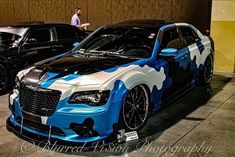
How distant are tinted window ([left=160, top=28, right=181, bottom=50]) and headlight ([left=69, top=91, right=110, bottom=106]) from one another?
157 centimetres

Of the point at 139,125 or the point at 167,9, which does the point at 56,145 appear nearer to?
the point at 139,125

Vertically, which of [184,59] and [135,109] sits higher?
[184,59]

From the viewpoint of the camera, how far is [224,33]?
820cm

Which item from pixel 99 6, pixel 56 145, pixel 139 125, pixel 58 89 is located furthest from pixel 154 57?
pixel 99 6

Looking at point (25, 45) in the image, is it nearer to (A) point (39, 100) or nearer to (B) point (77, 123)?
(A) point (39, 100)

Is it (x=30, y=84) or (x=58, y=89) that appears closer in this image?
(x=58, y=89)

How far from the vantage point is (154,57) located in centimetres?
450

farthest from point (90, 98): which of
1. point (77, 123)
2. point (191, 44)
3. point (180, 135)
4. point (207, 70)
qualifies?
point (207, 70)

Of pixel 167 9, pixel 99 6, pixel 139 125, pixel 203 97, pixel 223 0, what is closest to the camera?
pixel 139 125

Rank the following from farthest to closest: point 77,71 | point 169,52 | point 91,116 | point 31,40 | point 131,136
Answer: point 31,40
point 169,52
point 131,136
point 77,71
point 91,116

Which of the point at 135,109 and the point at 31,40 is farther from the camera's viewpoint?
the point at 31,40

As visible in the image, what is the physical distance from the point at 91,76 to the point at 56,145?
3.17 feet

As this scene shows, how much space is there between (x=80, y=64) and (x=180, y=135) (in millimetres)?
1700

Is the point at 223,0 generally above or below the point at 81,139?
above
